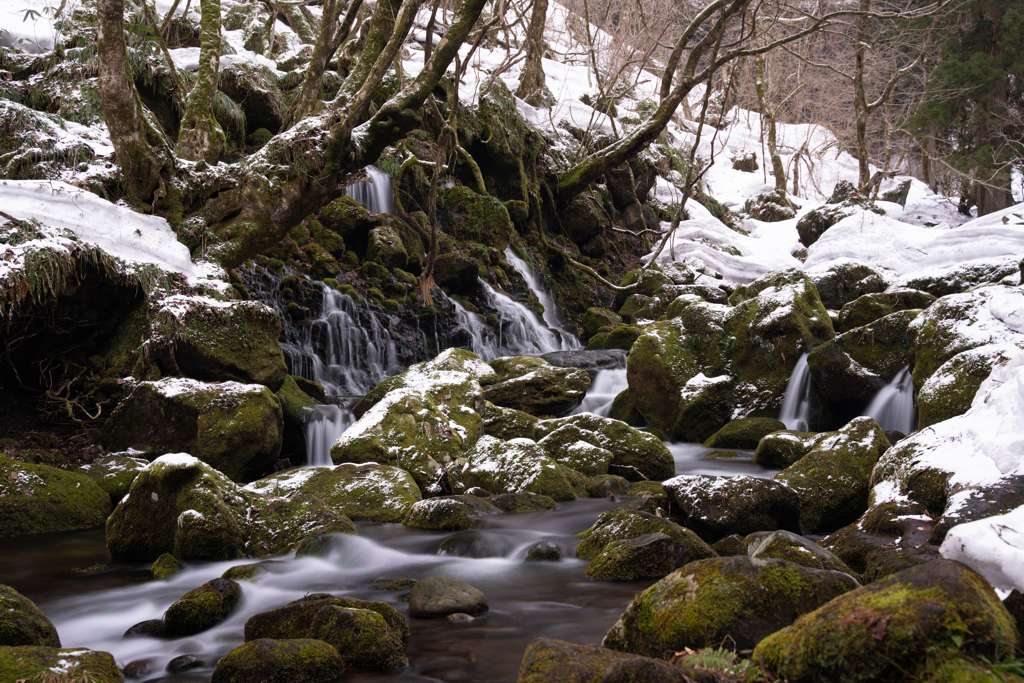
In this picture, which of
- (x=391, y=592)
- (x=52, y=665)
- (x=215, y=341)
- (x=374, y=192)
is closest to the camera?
(x=52, y=665)

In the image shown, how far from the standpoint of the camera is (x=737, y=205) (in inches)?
1044

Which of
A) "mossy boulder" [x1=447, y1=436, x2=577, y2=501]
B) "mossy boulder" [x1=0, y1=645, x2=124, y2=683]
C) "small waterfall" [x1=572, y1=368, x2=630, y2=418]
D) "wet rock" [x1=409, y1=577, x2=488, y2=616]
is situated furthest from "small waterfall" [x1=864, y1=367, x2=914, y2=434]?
"mossy boulder" [x1=0, y1=645, x2=124, y2=683]

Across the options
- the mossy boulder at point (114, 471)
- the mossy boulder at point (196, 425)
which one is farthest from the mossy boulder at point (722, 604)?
the mossy boulder at point (114, 471)

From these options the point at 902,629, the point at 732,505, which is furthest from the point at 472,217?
the point at 902,629

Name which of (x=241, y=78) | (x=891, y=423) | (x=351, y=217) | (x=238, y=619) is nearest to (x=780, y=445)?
(x=891, y=423)

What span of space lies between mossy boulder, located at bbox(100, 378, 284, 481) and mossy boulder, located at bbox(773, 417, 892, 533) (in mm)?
4779

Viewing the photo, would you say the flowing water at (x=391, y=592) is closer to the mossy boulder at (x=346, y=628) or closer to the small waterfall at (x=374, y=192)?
the mossy boulder at (x=346, y=628)

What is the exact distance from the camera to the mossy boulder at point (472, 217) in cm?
1517

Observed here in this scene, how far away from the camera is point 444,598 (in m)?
3.58

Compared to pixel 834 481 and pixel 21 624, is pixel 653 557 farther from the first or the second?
pixel 21 624

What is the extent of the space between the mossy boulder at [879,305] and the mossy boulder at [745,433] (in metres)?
2.16

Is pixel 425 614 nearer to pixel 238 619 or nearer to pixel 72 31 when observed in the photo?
pixel 238 619

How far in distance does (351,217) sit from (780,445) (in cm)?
907

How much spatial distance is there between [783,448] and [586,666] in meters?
5.12
